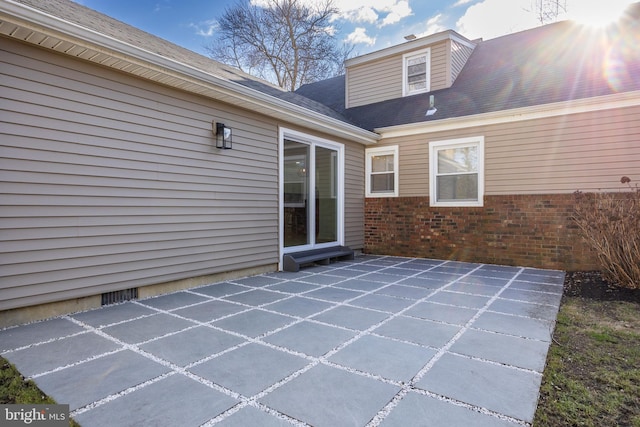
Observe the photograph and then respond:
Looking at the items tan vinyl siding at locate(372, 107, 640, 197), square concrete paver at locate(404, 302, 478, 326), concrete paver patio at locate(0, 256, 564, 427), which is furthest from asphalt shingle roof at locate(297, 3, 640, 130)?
square concrete paver at locate(404, 302, 478, 326)

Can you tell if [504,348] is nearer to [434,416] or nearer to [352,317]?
[434,416]

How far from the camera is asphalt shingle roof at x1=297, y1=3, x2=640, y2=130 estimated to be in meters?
6.06

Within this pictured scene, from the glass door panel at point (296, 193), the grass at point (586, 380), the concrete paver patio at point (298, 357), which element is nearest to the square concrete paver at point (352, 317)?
the concrete paver patio at point (298, 357)

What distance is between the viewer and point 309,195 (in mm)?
6309

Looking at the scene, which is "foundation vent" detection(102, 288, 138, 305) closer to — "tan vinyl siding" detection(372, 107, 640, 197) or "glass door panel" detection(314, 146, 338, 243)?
"glass door panel" detection(314, 146, 338, 243)

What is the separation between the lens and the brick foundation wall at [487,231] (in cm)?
576

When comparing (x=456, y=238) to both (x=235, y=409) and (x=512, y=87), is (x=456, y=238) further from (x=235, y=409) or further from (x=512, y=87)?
(x=235, y=409)

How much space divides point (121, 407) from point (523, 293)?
13.8ft

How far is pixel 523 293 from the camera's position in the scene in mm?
4254

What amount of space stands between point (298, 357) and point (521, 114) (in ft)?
18.7

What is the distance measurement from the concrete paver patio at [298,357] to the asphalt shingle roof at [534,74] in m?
3.83

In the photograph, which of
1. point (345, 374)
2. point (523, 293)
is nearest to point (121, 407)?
point (345, 374)

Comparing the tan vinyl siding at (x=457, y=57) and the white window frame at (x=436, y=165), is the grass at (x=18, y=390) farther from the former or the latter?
the tan vinyl siding at (x=457, y=57)

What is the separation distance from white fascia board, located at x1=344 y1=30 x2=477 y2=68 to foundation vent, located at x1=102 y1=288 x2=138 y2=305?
24.8ft
